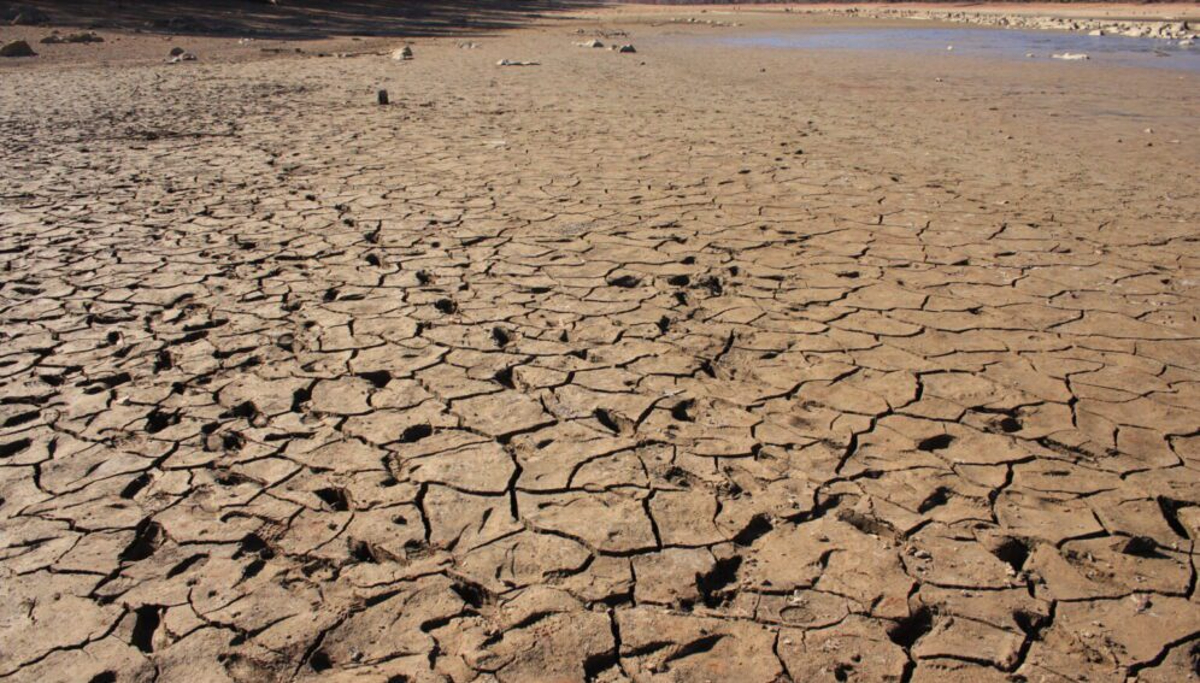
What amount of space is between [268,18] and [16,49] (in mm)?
9391

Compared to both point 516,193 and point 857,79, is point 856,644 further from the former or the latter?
point 857,79

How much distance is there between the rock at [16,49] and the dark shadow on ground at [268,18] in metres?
4.53

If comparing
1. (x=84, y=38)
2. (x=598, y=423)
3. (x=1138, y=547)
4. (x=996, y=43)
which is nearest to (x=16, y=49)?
(x=84, y=38)

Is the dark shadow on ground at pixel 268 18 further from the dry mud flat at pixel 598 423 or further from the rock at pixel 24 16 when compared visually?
the dry mud flat at pixel 598 423

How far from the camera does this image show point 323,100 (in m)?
9.98

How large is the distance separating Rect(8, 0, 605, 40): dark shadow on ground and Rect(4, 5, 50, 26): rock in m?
0.21

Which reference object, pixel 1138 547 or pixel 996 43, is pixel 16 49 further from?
pixel 996 43

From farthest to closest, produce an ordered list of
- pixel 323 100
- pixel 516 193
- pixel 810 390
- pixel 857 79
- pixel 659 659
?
pixel 857 79 → pixel 323 100 → pixel 516 193 → pixel 810 390 → pixel 659 659

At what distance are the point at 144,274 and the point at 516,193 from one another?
232 centimetres

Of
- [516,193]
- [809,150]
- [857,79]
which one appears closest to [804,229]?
[516,193]

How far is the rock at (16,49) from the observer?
1374cm

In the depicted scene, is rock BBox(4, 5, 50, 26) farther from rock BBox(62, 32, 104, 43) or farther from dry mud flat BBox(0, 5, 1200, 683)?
dry mud flat BBox(0, 5, 1200, 683)

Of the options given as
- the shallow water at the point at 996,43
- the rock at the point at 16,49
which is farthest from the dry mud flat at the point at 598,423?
the shallow water at the point at 996,43

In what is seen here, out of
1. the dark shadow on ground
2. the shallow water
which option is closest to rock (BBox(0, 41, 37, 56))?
the dark shadow on ground
